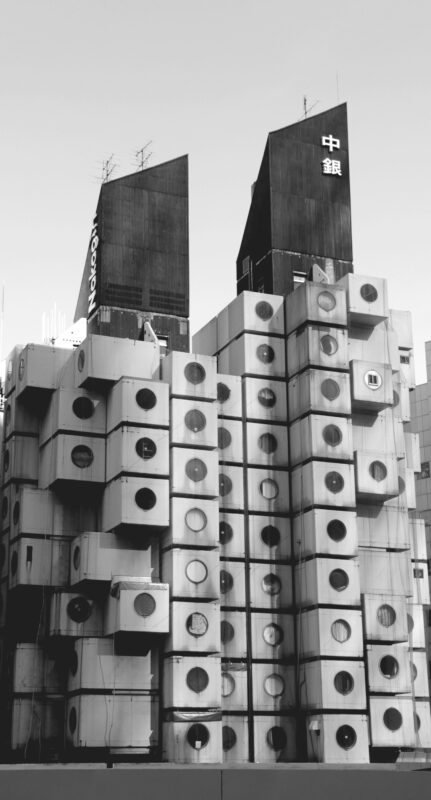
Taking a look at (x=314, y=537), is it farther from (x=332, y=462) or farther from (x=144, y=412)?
(x=144, y=412)

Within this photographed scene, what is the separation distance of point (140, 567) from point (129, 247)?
69.9ft

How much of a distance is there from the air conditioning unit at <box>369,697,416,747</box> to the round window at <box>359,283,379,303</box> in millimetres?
19664

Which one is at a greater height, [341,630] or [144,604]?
[144,604]

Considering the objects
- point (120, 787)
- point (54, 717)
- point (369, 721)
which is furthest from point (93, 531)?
point (120, 787)

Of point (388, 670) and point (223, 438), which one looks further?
point (223, 438)

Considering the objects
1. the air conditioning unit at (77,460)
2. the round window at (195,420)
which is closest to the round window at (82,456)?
the air conditioning unit at (77,460)

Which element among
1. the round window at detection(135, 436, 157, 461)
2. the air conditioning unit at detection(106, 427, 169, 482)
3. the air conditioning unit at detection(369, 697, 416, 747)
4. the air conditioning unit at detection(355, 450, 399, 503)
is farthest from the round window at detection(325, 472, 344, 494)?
the air conditioning unit at detection(369, 697, 416, 747)

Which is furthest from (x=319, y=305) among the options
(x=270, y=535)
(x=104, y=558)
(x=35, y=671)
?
(x=35, y=671)

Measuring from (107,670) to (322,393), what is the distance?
16.5 metres

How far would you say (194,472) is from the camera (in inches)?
2045

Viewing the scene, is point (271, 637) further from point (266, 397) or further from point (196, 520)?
point (266, 397)

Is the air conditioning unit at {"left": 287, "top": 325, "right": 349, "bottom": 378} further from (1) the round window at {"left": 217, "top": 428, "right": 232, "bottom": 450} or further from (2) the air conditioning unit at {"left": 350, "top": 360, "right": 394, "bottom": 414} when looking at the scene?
(1) the round window at {"left": 217, "top": 428, "right": 232, "bottom": 450}

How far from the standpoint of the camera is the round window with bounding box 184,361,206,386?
53188 mm

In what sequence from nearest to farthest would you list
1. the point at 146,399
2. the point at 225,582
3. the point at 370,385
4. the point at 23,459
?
the point at 146,399 < the point at 225,582 < the point at 23,459 < the point at 370,385
